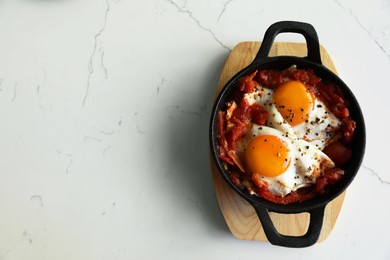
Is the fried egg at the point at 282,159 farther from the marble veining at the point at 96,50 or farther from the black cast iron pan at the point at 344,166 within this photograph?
the marble veining at the point at 96,50

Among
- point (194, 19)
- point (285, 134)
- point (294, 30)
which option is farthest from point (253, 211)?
point (194, 19)

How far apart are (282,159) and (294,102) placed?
222mm

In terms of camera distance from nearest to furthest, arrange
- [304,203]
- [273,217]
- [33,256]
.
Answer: [304,203] < [273,217] < [33,256]

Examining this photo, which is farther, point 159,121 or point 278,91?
point 159,121

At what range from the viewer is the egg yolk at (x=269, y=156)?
1.81 meters

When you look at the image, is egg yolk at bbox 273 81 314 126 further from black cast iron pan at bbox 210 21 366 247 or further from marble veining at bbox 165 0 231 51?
marble veining at bbox 165 0 231 51

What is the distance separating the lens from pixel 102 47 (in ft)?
7.17

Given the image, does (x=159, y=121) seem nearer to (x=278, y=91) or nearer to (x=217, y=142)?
(x=217, y=142)

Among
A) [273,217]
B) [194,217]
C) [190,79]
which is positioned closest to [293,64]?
[190,79]

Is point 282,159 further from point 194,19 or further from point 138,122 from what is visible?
point 194,19

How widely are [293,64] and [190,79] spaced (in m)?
0.47

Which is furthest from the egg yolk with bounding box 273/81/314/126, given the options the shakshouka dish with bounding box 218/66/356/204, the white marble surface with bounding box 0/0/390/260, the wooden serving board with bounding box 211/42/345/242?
the white marble surface with bounding box 0/0/390/260

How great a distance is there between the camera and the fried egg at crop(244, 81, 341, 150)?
73.1 inches

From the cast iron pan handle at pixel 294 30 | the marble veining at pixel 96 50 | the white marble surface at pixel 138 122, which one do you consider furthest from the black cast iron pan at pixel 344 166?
the marble veining at pixel 96 50
